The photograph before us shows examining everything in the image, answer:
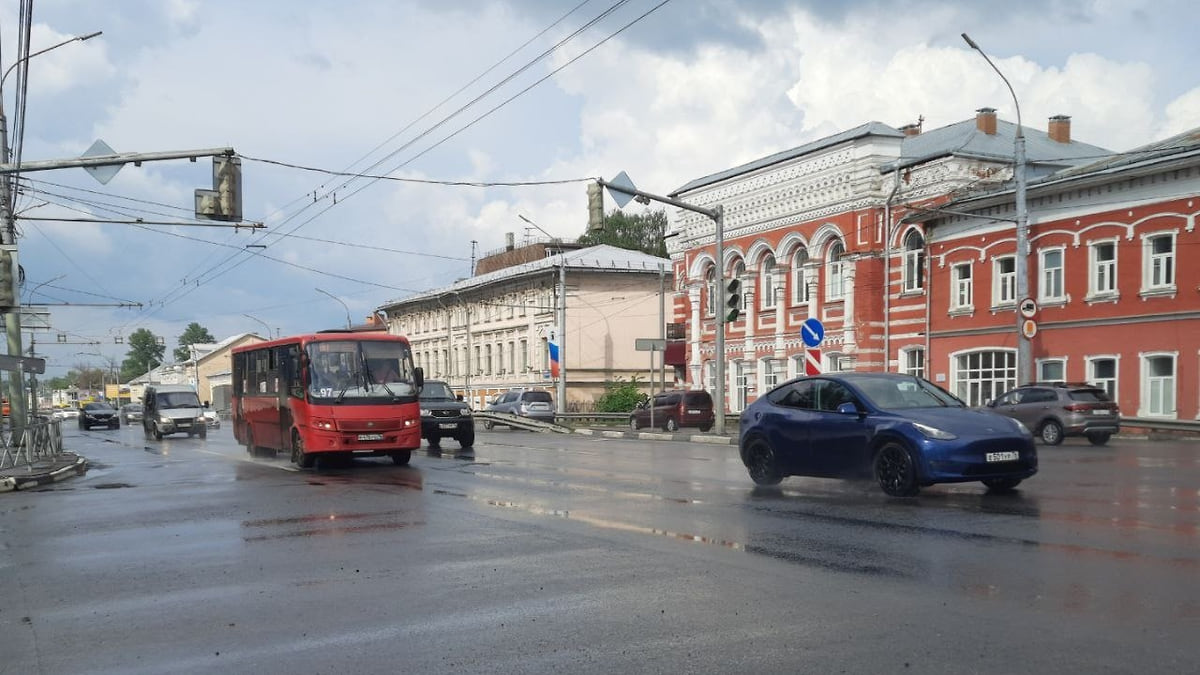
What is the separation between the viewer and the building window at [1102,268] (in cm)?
3384

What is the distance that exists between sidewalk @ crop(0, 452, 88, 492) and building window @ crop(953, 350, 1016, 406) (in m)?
27.3

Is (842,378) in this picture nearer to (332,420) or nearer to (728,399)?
(332,420)

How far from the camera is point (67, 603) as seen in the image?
26.3 feet

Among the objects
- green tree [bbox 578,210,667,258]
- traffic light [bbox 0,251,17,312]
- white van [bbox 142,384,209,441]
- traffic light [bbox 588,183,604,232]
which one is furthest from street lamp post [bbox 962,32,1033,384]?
green tree [bbox 578,210,667,258]

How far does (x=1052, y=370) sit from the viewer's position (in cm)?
3594

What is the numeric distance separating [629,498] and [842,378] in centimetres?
311

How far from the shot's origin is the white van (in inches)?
1773

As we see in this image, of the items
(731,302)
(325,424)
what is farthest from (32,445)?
Answer: (731,302)

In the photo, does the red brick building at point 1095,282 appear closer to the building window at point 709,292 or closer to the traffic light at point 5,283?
the building window at point 709,292

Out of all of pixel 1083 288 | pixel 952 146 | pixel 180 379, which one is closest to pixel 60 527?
pixel 1083 288

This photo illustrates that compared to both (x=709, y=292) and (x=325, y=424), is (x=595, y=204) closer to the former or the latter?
(x=325, y=424)

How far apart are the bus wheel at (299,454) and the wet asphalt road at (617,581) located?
19.8ft

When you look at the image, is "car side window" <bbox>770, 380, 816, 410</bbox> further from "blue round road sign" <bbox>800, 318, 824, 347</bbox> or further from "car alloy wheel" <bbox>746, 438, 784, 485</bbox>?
"blue round road sign" <bbox>800, 318, 824, 347</bbox>

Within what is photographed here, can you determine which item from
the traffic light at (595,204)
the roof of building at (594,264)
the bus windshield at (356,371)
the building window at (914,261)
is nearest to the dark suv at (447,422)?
the traffic light at (595,204)
